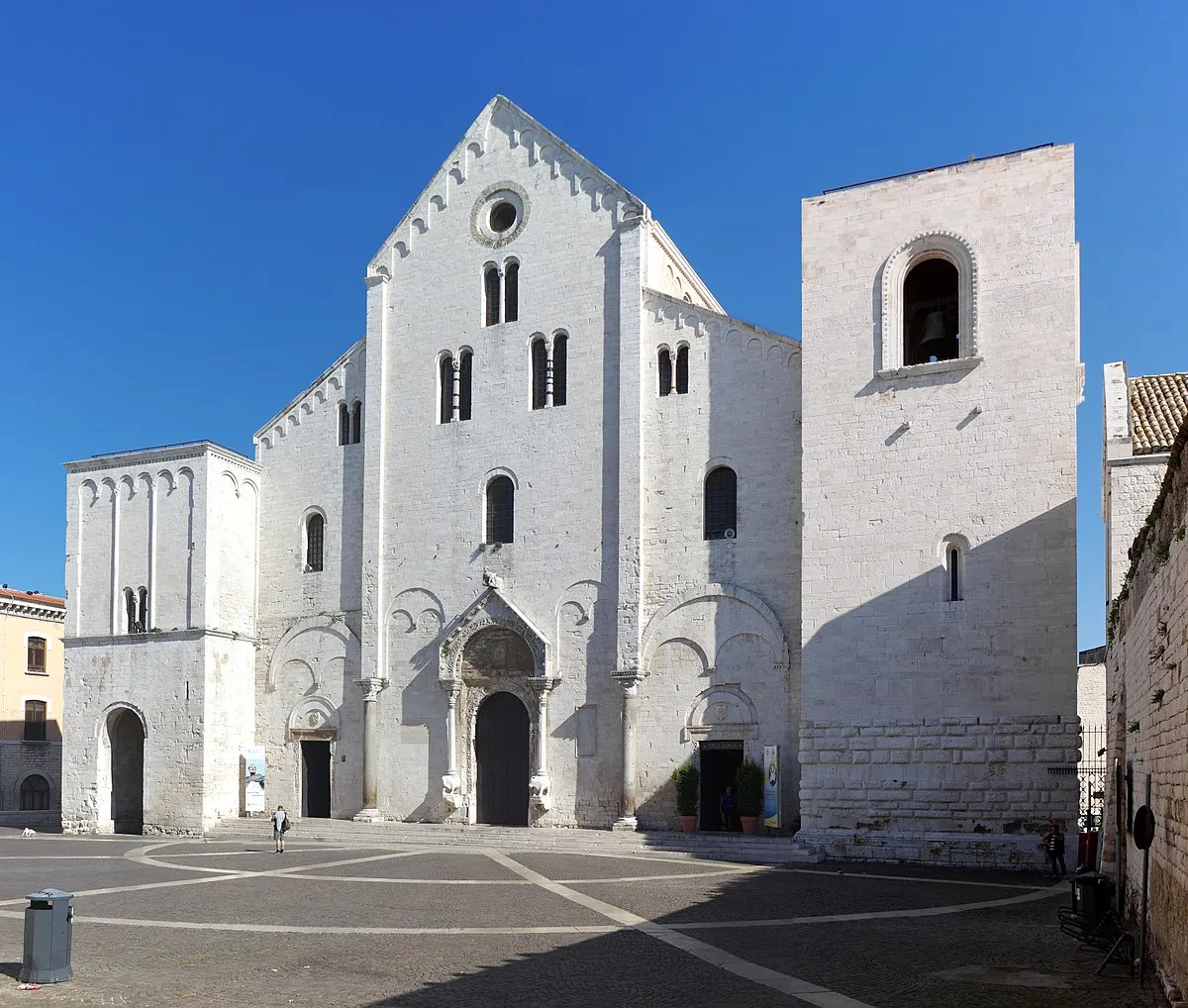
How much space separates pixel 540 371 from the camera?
3148 cm

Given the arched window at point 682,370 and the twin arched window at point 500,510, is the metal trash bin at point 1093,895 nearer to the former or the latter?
the arched window at point 682,370

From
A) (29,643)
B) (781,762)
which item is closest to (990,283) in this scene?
(781,762)

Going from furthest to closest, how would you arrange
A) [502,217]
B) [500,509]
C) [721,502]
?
[502,217]
[500,509]
[721,502]

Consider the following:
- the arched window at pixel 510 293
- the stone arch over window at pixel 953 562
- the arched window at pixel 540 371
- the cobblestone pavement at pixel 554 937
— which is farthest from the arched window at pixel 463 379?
the stone arch over window at pixel 953 562

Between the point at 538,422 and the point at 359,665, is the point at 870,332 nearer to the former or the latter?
the point at 538,422

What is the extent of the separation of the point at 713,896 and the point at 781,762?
8.37 m

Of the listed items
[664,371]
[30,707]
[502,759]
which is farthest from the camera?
[30,707]

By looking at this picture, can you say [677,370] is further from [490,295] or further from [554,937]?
[554,937]

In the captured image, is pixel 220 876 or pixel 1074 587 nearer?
pixel 220 876

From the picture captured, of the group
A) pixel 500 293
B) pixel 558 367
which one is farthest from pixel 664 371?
pixel 500 293

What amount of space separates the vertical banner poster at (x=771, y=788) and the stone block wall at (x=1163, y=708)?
11021mm

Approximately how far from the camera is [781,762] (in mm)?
27188

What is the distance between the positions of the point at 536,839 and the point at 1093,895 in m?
15.8

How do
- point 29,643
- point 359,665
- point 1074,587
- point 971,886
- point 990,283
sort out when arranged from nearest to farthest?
point 971,886
point 1074,587
point 990,283
point 359,665
point 29,643
